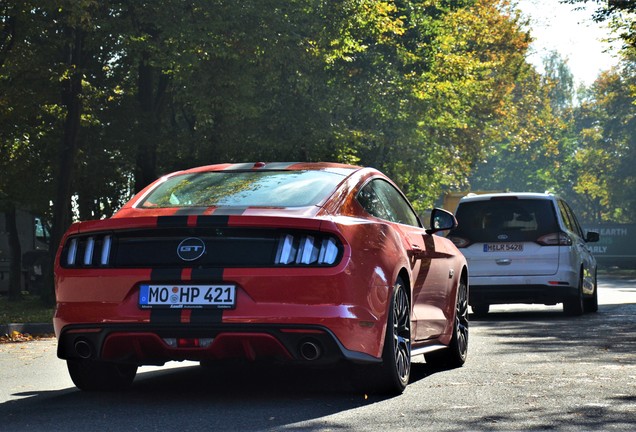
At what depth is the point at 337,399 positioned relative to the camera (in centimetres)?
845

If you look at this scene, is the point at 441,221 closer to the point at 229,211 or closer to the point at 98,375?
the point at 229,211

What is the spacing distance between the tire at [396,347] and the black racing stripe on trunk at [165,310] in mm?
1354

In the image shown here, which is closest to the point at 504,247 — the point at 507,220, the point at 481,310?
the point at 507,220

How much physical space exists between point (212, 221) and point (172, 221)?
0.26 metres

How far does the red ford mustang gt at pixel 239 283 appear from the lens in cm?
789

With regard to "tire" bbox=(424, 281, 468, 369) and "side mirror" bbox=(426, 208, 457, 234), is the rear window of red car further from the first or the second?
"tire" bbox=(424, 281, 468, 369)

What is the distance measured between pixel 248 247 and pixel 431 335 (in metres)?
2.51

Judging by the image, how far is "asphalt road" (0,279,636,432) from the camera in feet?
24.0

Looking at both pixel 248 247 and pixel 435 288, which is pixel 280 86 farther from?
pixel 248 247

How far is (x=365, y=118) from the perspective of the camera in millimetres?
39625

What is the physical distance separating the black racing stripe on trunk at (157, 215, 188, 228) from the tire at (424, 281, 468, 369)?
336 centimetres

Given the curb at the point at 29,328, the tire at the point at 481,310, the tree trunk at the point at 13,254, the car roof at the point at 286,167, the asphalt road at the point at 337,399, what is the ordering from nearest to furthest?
the asphalt road at the point at 337,399 → the car roof at the point at 286,167 → the curb at the point at 29,328 → the tire at the point at 481,310 → the tree trunk at the point at 13,254

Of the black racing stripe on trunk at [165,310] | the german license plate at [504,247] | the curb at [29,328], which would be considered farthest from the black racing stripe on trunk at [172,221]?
the german license plate at [504,247]

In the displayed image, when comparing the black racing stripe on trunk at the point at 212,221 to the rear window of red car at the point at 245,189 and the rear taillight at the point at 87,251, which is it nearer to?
the rear window of red car at the point at 245,189
